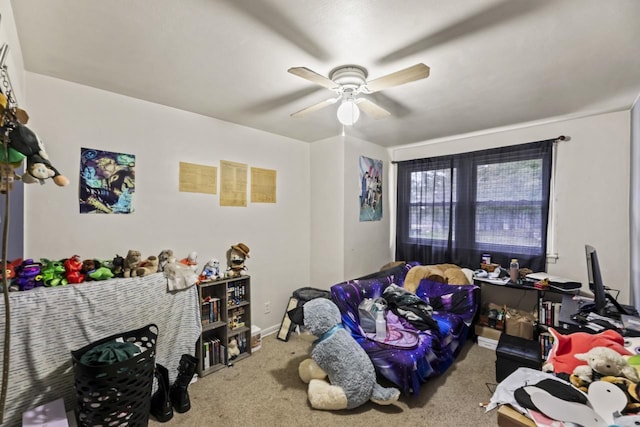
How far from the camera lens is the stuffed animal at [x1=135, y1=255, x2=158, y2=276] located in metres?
2.03

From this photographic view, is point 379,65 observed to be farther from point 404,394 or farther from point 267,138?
point 404,394

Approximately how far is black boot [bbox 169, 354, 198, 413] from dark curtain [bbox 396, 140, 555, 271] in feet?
9.85

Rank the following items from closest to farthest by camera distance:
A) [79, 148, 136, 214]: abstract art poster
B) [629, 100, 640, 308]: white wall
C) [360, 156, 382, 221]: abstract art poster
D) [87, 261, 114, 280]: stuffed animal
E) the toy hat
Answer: [87, 261, 114, 280]: stuffed animal → [79, 148, 136, 214]: abstract art poster → [629, 100, 640, 308]: white wall → the toy hat → [360, 156, 382, 221]: abstract art poster

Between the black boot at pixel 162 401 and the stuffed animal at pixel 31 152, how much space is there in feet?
5.11

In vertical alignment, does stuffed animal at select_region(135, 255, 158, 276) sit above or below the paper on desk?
above

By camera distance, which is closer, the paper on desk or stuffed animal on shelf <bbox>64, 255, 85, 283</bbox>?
stuffed animal on shelf <bbox>64, 255, 85, 283</bbox>

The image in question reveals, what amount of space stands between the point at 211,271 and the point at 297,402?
53.4 inches

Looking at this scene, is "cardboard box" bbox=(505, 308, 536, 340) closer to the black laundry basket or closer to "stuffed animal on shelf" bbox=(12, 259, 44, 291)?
the black laundry basket

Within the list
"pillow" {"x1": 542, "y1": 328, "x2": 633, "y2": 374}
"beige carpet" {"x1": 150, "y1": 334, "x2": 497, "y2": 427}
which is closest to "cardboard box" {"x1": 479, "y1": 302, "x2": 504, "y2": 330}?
"beige carpet" {"x1": 150, "y1": 334, "x2": 497, "y2": 427}

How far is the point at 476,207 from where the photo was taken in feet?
11.1

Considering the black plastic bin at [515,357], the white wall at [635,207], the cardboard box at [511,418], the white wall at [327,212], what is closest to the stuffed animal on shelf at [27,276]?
the cardboard box at [511,418]

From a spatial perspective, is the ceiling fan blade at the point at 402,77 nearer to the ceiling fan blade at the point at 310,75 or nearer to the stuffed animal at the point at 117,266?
the ceiling fan blade at the point at 310,75

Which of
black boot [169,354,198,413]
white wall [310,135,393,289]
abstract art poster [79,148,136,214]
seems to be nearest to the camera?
black boot [169,354,198,413]

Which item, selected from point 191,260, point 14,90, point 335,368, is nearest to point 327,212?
point 191,260
